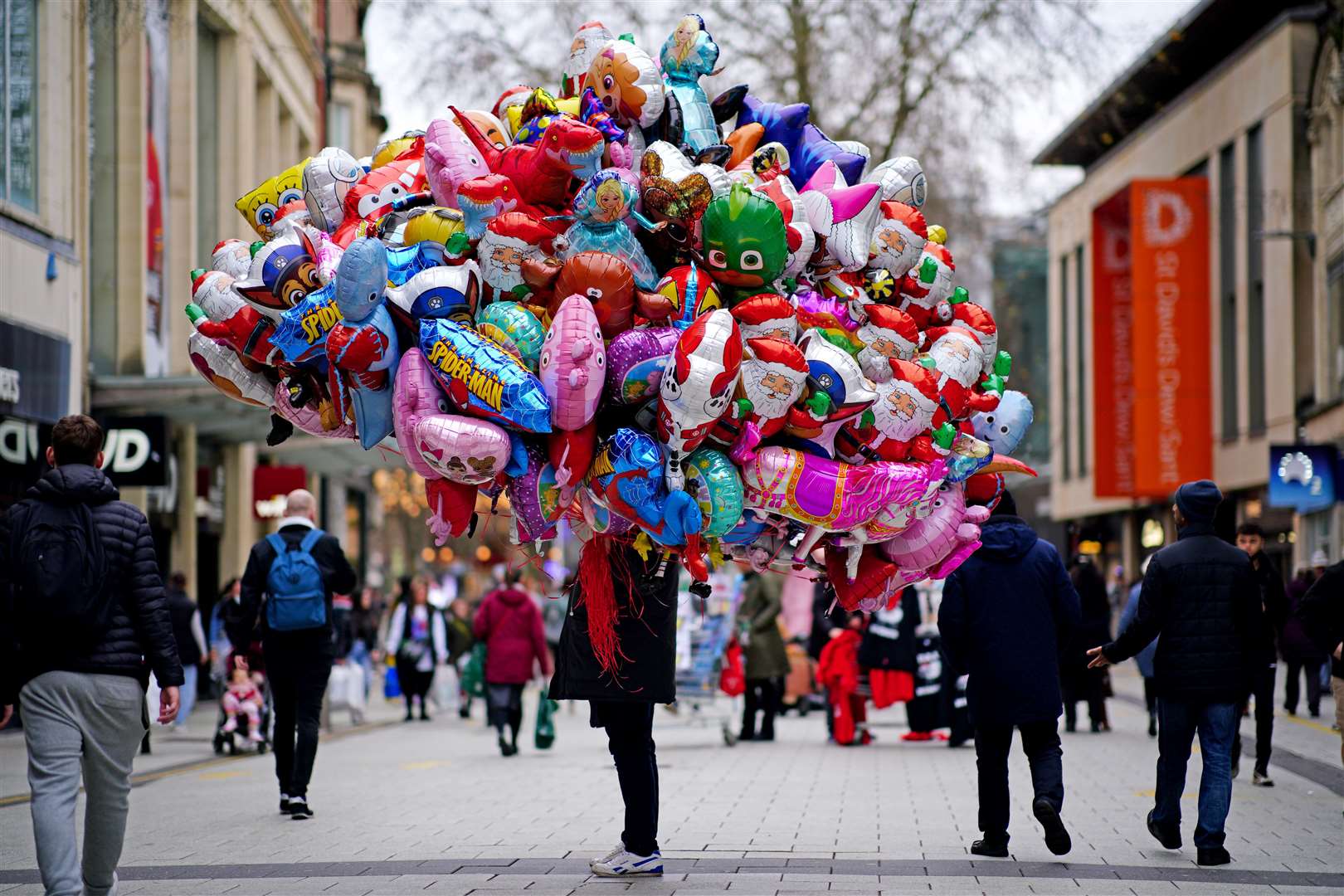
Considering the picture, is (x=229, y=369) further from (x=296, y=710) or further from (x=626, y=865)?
(x=296, y=710)

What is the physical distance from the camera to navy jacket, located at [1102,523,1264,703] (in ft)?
28.7

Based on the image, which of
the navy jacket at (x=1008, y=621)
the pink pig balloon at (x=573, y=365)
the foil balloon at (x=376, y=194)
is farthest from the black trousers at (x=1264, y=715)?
the foil balloon at (x=376, y=194)

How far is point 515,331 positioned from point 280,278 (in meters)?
0.98

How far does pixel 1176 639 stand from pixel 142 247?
18402 mm

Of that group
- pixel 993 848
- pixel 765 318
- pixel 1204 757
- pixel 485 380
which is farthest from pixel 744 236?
pixel 1204 757

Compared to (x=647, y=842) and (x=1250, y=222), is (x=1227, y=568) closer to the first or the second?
(x=647, y=842)

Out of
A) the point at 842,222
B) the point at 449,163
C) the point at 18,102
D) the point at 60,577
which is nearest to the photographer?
the point at 60,577

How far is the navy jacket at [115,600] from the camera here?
6848mm

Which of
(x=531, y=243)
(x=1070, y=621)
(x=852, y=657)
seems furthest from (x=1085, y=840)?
(x=852, y=657)

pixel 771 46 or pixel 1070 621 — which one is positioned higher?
pixel 771 46

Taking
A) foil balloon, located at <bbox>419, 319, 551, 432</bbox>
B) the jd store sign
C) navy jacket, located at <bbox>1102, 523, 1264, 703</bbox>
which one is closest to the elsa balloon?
foil balloon, located at <bbox>419, 319, 551, 432</bbox>

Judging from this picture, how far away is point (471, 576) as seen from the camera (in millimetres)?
91688

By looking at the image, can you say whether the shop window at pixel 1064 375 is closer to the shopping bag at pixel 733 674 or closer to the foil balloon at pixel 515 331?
the shopping bag at pixel 733 674

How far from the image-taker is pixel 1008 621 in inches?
344
